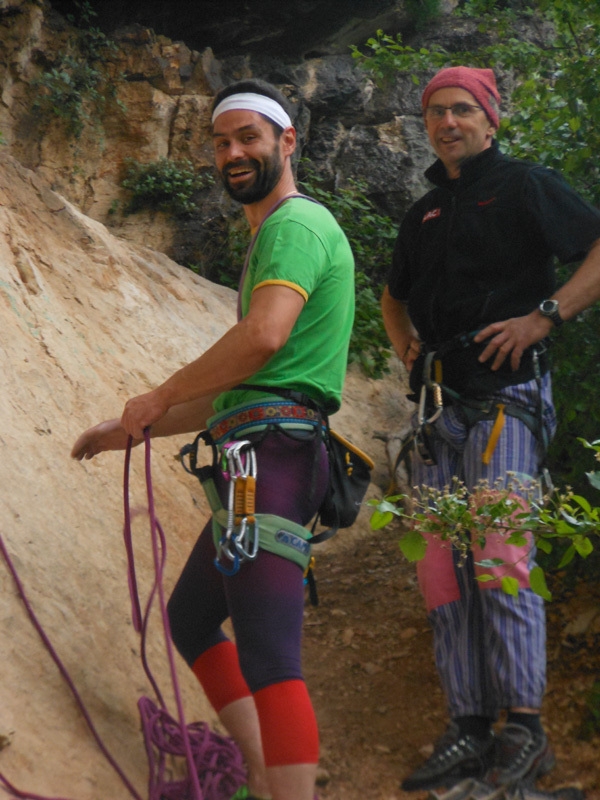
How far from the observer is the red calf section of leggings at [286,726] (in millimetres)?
1988

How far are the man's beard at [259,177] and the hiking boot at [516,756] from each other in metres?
1.77

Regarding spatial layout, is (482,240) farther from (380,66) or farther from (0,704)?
(380,66)

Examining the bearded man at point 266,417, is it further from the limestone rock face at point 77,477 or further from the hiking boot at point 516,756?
the hiking boot at point 516,756

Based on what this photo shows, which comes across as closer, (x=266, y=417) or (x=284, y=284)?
(x=284, y=284)

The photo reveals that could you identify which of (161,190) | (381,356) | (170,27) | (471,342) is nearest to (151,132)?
(161,190)

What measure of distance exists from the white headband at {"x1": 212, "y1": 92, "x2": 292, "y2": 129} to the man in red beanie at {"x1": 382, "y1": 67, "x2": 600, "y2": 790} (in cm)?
84

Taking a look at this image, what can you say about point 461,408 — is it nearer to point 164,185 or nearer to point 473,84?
point 473,84

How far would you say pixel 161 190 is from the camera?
24.1 ft

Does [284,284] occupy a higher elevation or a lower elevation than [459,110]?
lower

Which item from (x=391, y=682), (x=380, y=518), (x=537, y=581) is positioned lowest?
(x=391, y=682)

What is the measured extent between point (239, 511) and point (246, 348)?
425 mm

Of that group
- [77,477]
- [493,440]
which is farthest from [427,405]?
[77,477]

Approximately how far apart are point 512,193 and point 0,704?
2.30 m

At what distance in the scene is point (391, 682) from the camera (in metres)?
3.43
